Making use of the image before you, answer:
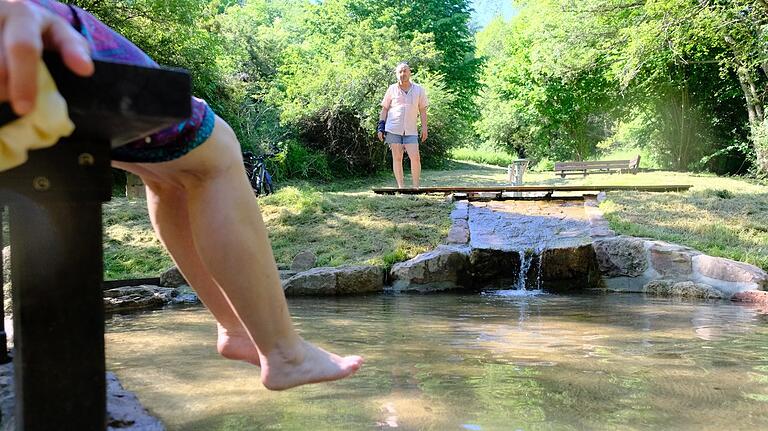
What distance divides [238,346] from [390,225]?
528 cm

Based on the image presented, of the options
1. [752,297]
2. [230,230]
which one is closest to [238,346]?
[230,230]

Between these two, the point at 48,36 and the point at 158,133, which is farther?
the point at 158,133

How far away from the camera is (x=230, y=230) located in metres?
1.25

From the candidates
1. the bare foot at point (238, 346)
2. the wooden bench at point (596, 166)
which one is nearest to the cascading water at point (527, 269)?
the bare foot at point (238, 346)

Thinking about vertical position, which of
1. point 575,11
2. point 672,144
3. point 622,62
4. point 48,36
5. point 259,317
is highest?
point 575,11

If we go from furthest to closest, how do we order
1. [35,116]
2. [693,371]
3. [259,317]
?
[693,371] → [259,317] → [35,116]

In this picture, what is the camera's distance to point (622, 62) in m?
16.9

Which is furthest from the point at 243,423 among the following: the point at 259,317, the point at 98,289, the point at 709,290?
the point at 709,290

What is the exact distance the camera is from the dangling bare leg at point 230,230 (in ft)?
4.08

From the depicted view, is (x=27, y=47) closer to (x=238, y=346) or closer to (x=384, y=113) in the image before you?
(x=238, y=346)

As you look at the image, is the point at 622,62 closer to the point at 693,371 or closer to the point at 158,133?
the point at 693,371

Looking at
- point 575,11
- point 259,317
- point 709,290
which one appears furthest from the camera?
point 575,11

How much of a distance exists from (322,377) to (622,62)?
56.6 ft

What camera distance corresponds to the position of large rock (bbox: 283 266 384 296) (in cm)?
529
